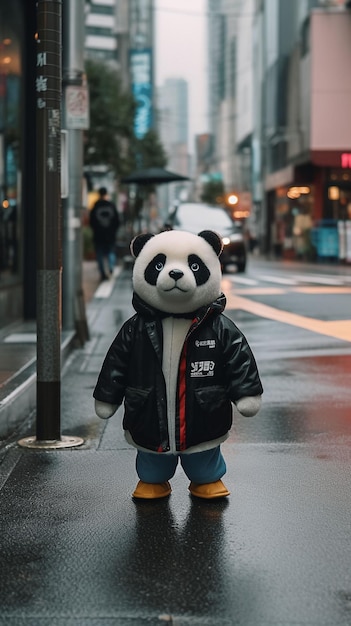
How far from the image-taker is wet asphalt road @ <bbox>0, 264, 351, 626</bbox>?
350cm

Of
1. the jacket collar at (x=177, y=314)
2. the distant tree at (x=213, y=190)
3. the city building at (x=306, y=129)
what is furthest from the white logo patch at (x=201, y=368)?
the distant tree at (x=213, y=190)

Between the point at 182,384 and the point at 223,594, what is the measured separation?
1.33 m

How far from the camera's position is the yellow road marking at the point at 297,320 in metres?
12.5

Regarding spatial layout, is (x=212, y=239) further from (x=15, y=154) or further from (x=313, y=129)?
(x=313, y=129)

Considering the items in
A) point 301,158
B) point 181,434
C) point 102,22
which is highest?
point 102,22

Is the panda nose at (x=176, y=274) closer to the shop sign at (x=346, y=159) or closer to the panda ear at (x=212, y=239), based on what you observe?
the panda ear at (x=212, y=239)

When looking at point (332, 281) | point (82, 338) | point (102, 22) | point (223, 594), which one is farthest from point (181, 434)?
point (102, 22)

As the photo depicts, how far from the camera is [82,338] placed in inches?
448

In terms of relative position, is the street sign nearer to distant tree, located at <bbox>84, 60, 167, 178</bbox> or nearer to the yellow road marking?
the yellow road marking

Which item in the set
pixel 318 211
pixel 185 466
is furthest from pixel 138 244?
pixel 318 211

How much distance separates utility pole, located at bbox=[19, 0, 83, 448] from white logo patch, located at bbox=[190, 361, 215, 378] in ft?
5.58

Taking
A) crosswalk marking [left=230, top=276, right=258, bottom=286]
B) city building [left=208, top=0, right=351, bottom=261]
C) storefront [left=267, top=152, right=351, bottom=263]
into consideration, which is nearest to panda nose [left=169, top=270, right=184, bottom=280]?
crosswalk marking [left=230, top=276, right=258, bottom=286]

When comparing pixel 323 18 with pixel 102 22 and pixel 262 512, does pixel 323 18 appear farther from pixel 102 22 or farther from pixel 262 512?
pixel 102 22

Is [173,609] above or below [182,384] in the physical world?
below
